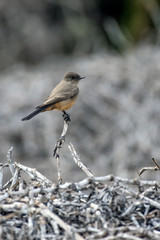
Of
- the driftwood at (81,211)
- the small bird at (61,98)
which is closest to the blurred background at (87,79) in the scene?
the small bird at (61,98)

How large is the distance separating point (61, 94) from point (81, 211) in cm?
284

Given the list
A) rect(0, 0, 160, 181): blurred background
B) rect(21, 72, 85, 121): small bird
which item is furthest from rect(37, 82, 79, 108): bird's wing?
rect(0, 0, 160, 181): blurred background

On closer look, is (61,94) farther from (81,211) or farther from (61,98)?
(81,211)

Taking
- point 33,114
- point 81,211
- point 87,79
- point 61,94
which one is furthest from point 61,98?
point 87,79

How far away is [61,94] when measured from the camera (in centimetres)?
705

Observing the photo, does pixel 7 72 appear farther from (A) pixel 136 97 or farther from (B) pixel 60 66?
(A) pixel 136 97

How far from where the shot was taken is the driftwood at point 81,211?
4.10m

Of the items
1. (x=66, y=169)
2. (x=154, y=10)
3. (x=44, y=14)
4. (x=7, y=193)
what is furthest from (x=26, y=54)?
(x=7, y=193)

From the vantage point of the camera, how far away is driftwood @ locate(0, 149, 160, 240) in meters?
4.10

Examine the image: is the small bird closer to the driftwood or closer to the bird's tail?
the bird's tail

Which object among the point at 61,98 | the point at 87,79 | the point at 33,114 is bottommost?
the point at 33,114

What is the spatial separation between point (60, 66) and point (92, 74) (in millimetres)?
2411

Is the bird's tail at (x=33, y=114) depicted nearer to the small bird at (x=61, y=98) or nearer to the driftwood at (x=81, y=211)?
the small bird at (x=61, y=98)

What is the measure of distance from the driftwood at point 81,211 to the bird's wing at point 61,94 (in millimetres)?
2247
